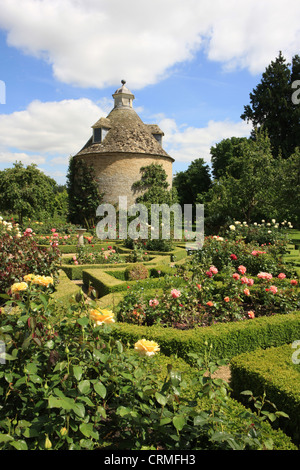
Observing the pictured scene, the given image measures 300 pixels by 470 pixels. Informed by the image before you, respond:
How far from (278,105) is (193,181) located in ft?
43.1

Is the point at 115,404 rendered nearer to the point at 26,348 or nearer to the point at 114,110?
the point at 26,348

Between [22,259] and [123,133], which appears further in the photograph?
[123,133]

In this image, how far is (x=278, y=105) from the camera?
34969mm

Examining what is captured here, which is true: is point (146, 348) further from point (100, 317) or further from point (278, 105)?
point (278, 105)

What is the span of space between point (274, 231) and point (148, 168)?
36.8ft

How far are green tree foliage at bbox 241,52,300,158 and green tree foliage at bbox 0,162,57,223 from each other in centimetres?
2282

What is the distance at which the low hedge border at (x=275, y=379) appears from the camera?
3.55 meters

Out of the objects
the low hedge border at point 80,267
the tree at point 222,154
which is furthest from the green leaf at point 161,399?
the tree at point 222,154

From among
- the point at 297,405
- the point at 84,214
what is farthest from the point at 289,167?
the point at 297,405

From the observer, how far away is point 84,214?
82.4 feet

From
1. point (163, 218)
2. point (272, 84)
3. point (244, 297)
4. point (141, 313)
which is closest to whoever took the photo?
point (141, 313)

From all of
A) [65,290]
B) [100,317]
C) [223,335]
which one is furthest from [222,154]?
[100,317]

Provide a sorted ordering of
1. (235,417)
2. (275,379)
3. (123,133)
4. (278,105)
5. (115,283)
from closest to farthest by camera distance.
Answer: (235,417)
(275,379)
(115,283)
(123,133)
(278,105)

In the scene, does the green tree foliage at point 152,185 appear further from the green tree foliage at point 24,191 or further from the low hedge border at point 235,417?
the low hedge border at point 235,417
